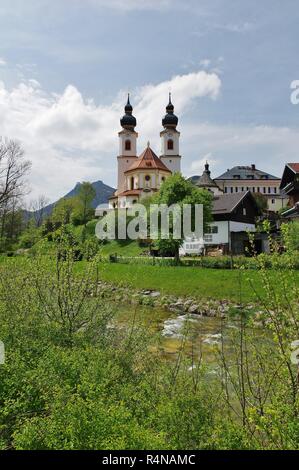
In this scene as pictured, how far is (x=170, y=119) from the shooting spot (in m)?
81.1

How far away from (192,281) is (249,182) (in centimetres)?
7404

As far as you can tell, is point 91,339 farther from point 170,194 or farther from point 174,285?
point 170,194

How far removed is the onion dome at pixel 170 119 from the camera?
8056 cm

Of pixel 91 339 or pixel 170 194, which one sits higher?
pixel 170 194

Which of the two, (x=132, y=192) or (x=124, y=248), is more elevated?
(x=132, y=192)

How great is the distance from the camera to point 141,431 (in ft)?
13.0

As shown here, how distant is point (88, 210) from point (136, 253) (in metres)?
27.4

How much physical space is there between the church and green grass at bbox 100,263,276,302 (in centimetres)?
3892

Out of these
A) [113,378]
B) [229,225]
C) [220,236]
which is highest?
[229,225]

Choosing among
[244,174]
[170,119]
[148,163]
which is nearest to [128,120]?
[170,119]

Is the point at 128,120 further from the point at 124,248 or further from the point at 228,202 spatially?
the point at 228,202

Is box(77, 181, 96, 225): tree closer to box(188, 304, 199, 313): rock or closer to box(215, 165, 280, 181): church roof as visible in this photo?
box(215, 165, 280, 181): church roof
